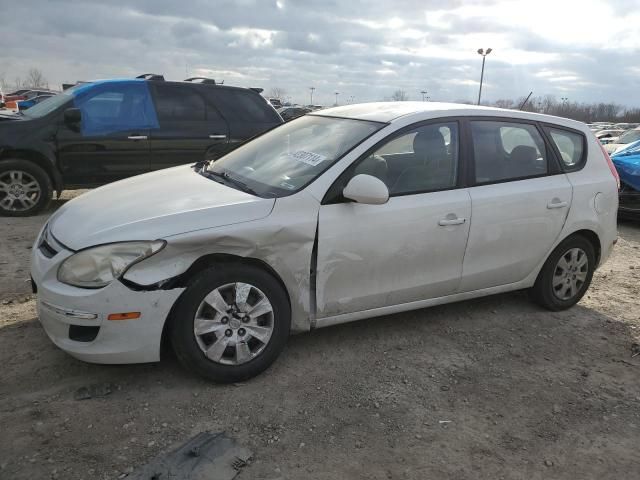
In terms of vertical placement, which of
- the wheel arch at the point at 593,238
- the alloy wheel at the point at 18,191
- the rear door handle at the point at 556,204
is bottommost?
the alloy wheel at the point at 18,191

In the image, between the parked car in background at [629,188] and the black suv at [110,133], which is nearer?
the black suv at [110,133]

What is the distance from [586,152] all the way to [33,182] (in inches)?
248

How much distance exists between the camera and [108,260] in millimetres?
2902

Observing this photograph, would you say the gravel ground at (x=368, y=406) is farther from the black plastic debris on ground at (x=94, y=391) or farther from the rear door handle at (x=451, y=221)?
the rear door handle at (x=451, y=221)

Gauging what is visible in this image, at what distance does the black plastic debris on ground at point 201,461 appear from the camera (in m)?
2.44

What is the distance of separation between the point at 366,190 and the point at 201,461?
174 centimetres

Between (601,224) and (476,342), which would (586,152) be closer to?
(601,224)

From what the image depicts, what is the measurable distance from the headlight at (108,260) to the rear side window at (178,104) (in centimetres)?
486

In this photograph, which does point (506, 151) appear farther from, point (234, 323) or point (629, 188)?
point (629, 188)

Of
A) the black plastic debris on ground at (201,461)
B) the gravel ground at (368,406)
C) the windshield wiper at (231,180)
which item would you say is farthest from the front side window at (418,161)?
the black plastic debris on ground at (201,461)

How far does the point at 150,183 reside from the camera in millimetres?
3799

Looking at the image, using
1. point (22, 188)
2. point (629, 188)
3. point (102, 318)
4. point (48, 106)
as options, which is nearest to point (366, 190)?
point (102, 318)

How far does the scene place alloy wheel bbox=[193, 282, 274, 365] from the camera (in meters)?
3.05

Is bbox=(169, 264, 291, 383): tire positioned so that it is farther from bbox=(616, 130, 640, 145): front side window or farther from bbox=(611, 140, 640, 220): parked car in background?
bbox=(616, 130, 640, 145): front side window
